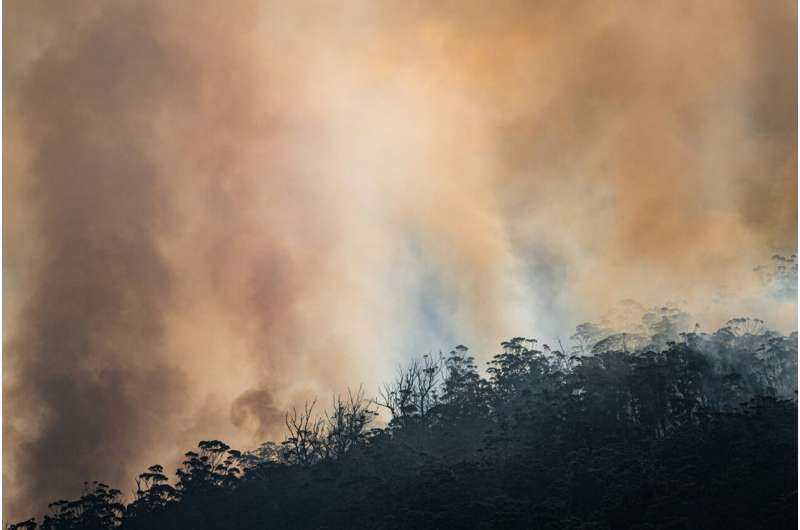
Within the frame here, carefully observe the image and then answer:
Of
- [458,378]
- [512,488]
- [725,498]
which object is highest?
[458,378]

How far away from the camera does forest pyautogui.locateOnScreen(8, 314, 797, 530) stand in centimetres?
4369

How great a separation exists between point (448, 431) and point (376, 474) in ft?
34.3

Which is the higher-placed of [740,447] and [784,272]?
[784,272]

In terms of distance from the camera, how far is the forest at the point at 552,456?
Result: 43688 mm

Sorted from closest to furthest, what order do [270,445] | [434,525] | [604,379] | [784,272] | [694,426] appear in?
[434,525] → [694,426] → [604,379] → [784,272] → [270,445]

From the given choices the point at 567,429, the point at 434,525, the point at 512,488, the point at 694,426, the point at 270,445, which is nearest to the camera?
the point at 434,525

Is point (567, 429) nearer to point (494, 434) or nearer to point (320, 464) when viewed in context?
point (494, 434)

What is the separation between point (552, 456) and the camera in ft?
177

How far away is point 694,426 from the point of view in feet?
176

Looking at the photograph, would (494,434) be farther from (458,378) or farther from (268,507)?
(268,507)

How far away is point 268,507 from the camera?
193ft

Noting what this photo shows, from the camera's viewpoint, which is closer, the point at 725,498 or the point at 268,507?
the point at 725,498

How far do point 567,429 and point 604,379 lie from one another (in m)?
7.24

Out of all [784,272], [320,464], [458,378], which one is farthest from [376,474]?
[784,272]
